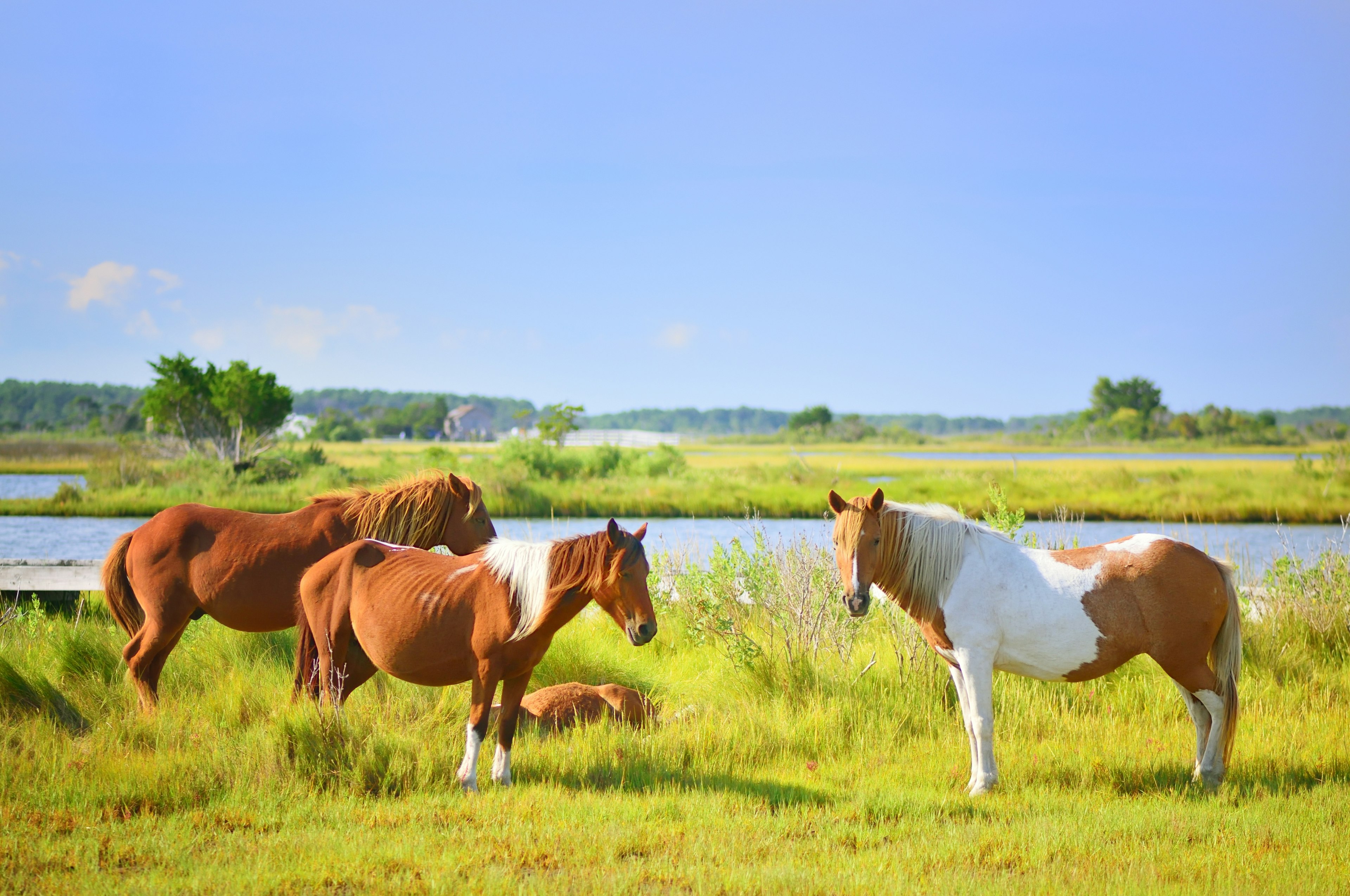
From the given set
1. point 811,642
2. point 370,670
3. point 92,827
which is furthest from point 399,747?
point 811,642

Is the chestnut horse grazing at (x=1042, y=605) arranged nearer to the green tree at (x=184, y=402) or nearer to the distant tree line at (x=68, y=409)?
the green tree at (x=184, y=402)

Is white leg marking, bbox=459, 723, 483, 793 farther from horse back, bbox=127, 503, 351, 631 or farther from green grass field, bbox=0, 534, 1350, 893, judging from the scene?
horse back, bbox=127, 503, 351, 631

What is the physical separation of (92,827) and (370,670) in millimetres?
1465

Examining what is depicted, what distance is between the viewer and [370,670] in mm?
5004

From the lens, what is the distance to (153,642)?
17.6ft

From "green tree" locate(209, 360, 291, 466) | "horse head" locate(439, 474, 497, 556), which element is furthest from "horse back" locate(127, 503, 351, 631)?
"green tree" locate(209, 360, 291, 466)

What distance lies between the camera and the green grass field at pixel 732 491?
93.4 ft

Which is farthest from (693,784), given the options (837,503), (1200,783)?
(1200,783)

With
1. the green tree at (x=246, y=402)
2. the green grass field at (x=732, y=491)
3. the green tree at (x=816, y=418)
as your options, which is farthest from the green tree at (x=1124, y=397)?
the green tree at (x=246, y=402)

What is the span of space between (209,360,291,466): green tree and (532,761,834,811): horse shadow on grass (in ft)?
105

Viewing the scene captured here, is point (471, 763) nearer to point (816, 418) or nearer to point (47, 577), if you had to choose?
point (47, 577)

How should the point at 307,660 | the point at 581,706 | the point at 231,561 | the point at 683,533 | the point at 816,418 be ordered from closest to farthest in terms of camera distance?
the point at 307,660 < the point at 231,561 < the point at 581,706 < the point at 683,533 < the point at 816,418

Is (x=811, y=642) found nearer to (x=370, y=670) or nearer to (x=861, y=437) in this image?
(x=370, y=670)

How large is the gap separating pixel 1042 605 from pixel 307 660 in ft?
13.7
